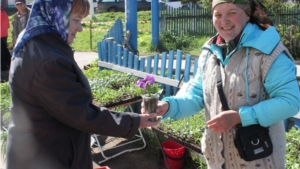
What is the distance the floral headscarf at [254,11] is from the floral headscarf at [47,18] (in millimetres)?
772

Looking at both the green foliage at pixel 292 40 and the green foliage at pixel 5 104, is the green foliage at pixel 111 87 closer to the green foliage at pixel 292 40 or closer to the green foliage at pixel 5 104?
the green foliage at pixel 5 104

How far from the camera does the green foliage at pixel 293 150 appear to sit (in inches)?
115

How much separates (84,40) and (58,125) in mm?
12591

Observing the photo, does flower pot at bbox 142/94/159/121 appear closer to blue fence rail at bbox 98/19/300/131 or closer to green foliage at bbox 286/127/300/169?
green foliage at bbox 286/127/300/169

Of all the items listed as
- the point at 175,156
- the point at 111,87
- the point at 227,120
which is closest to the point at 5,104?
the point at 111,87

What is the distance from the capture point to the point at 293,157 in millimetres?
3008

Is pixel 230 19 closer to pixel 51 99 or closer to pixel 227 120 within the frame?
pixel 227 120

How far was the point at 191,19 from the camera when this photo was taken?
12.9 m

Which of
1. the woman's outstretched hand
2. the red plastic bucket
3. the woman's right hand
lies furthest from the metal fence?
the woman's outstretched hand

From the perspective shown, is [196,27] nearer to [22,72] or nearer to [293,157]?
[293,157]

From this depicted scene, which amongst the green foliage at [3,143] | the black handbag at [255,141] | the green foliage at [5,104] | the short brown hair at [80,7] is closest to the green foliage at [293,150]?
the black handbag at [255,141]

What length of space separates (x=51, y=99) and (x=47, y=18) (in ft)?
1.25

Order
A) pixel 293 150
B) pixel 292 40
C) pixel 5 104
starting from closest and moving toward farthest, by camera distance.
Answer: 1. pixel 293 150
2. pixel 5 104
3. pixel 292 40

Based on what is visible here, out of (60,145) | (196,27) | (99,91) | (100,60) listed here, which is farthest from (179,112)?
(196,27)
